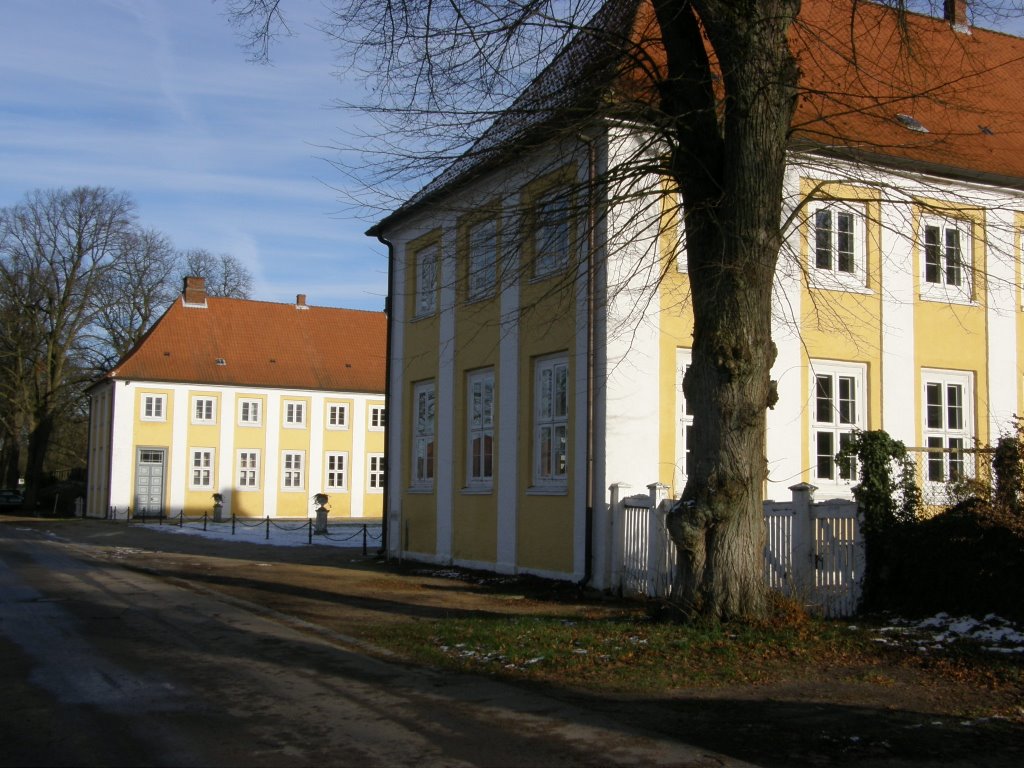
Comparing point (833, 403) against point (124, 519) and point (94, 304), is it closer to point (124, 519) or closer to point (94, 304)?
point (124, 519)

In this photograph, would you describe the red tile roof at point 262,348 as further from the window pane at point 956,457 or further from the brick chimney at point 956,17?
the window pane at point 956,457

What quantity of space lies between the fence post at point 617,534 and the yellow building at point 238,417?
36.4m

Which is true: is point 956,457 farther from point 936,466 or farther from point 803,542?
point 803,542

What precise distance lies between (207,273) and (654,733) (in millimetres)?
61012

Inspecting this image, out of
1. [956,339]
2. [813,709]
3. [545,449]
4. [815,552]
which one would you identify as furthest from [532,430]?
[813,709]

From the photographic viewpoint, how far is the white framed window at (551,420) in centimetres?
1691

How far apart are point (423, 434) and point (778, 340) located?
8.13m

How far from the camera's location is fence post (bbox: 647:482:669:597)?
1397cm

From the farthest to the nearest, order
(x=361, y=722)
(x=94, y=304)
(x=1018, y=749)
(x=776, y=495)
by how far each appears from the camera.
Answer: (x=94, y=304), (x=776, y=495), (x=361, y=722), (x=1018, y=749)

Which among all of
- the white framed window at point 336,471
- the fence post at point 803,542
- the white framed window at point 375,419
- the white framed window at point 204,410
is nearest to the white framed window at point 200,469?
the white framed window at point 204,410

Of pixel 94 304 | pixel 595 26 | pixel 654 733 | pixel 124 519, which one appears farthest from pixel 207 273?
pixel 654 733

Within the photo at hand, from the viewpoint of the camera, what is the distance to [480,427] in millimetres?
19500

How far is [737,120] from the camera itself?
1040 centimetres

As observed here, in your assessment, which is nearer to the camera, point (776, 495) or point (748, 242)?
point (748, 242)
